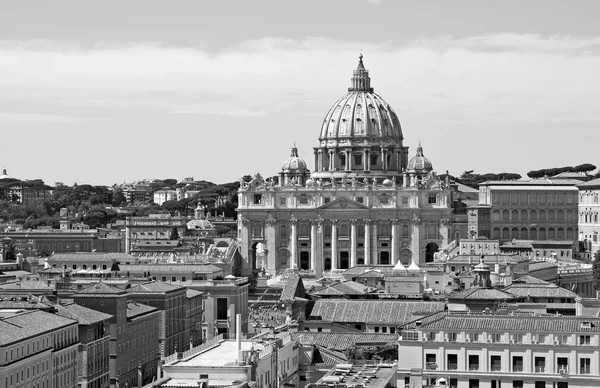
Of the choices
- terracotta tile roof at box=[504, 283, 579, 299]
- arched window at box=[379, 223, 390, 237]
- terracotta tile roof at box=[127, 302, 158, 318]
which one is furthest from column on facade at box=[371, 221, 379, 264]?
terracotta tile roof at box=[127, 302, 158, 318]

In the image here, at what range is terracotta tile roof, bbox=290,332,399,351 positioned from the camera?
237 feet

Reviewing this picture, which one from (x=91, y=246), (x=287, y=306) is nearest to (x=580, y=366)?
(x=287, y=306)

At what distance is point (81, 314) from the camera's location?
78.1m

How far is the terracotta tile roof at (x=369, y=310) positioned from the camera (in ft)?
287

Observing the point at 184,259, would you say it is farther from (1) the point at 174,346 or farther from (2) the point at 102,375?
(2) the point at 102,375

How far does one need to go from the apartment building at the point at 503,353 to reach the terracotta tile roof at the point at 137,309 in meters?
31.3

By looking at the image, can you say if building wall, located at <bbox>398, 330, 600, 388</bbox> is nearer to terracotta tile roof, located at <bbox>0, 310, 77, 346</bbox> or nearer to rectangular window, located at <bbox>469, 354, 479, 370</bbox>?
rectangular window, located at <bbox>469, 354, 479, 370</bbox>

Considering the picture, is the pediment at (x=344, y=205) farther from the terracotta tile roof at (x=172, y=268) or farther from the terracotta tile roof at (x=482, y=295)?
the terracotta tile roof at (x=482, y=295)

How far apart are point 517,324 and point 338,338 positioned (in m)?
18.3

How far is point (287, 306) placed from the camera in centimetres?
8962

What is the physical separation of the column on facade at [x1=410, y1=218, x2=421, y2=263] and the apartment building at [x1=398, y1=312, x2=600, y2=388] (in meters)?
132

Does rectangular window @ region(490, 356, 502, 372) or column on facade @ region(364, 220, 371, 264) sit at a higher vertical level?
column on facade @ region(364, 220, 371, 264)

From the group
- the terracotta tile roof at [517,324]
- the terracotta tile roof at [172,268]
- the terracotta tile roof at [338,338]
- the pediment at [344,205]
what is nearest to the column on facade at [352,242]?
the pediment at [344,205]

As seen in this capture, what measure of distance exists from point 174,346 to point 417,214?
3878 inches
